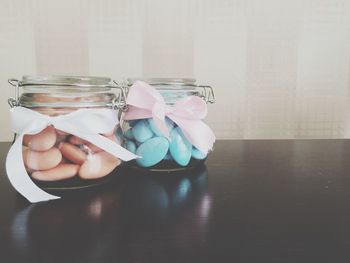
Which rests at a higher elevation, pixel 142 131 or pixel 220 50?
pixel 220 50

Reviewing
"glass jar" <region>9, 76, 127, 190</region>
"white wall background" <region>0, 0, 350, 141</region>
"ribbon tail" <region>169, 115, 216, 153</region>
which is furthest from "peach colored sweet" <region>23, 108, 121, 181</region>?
"white wall background" <region>0, 0, 350, 141</region>

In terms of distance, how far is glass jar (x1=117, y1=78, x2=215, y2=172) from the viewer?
42cm

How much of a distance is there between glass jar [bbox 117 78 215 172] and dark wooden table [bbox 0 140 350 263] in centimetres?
2

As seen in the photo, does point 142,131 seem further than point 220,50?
No

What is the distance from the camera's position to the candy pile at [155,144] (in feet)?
1.38

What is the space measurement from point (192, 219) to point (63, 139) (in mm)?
156

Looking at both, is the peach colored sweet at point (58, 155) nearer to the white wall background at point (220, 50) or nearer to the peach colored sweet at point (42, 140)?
the peach colored sweet at point (42, 140)

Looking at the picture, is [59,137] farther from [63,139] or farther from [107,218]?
[107,218]

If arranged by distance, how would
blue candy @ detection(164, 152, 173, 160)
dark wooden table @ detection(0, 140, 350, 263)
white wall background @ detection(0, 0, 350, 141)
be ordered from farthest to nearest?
1. white wall background @ detection(0, 0, 350, 141)
2. blue candy @ detection(164, 152, 173, 160)
3. dark wooden table @ detection(0, 140, 350, 263)

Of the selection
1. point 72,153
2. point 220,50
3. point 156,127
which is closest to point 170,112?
point 156,127

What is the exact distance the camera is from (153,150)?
420 millimetres

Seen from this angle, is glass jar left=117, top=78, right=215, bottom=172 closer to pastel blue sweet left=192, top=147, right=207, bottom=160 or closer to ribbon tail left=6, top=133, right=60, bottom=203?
pastel blue sweet left=192, top=147, right=207, bottom=160

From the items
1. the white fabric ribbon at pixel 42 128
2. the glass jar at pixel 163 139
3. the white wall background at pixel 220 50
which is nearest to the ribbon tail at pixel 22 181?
the white fabric ribbon at pixel 42 128

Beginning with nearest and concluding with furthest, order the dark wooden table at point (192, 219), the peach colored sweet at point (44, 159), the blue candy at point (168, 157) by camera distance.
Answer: the dark wooden table at point (192, 219) → the peach colored sweet at point (44, 159) → the blue candy at point (168, 157)
